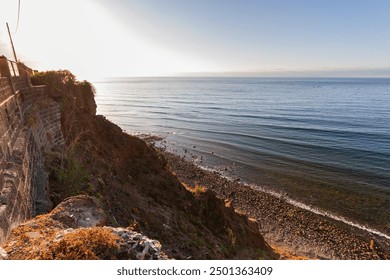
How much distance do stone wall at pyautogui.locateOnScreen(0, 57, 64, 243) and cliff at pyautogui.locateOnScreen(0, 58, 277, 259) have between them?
0.12 feet

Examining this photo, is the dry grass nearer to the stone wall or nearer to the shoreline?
the stone wall

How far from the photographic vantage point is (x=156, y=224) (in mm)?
11312

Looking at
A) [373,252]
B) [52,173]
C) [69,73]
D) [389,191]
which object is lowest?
[373,252]

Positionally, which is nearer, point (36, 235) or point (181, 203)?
point (36, 235)

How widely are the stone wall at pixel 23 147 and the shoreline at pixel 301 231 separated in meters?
12.6

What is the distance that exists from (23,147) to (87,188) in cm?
301

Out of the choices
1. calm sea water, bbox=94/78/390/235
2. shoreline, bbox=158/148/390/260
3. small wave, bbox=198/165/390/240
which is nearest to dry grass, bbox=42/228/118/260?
shoreline, bbox=158/148/390/260

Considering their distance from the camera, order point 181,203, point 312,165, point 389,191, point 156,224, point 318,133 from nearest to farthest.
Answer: point 156,224 < point 181,203 < point 389,191 < point 312,165 < point 318,133

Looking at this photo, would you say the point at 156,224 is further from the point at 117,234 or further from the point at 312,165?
the point at 312,165

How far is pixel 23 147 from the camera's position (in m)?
8.07

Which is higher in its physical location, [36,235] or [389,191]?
[36,235]

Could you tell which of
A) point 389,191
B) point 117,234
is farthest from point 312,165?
point 117,234

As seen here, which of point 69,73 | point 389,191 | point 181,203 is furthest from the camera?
point 389,191
